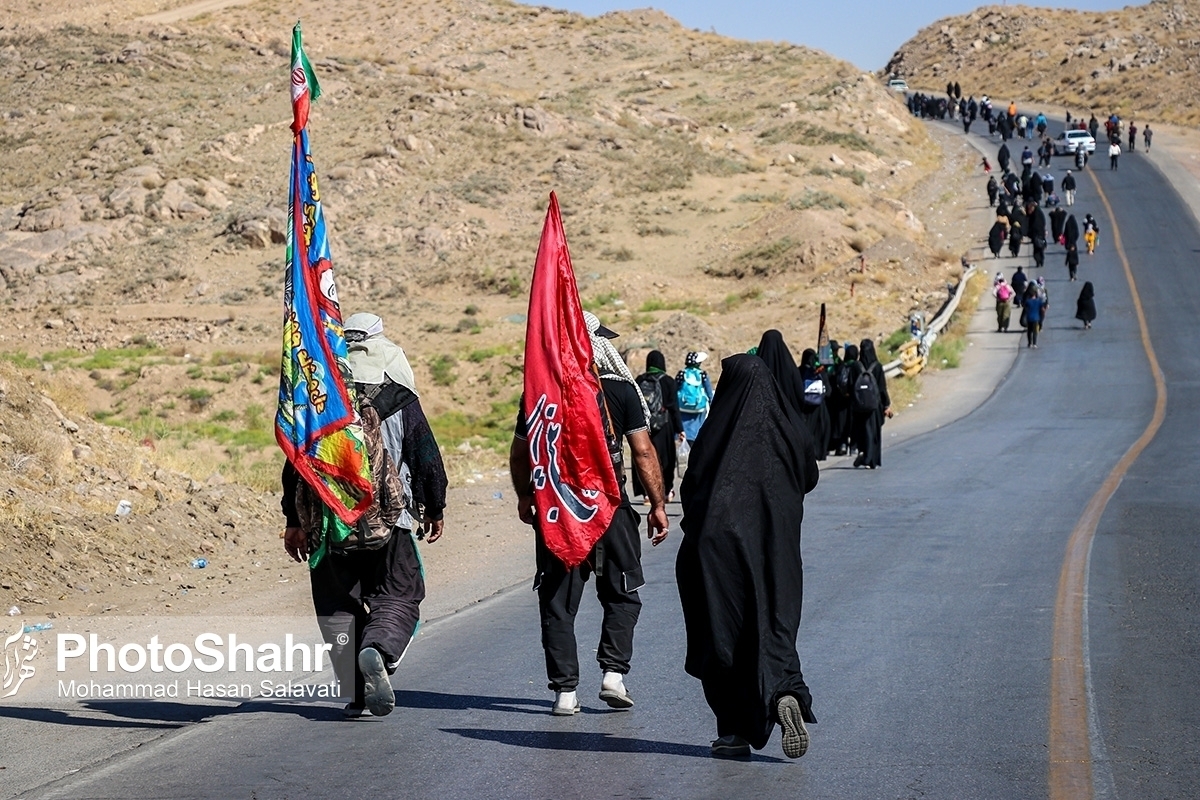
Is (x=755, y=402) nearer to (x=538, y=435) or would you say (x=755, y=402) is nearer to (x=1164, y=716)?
(x=538, y=435)

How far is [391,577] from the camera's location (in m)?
6.69

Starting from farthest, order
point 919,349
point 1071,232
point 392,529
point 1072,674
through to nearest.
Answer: point 1071,232 → point 919,349 → point 1072,674 → point 392,529

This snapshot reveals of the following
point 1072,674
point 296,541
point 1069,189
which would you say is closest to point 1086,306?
point 1069,189

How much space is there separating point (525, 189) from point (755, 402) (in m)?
48.1

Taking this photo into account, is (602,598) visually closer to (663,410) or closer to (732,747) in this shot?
(732,747)

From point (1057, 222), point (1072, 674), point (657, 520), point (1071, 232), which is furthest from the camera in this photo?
point (1057, 222)

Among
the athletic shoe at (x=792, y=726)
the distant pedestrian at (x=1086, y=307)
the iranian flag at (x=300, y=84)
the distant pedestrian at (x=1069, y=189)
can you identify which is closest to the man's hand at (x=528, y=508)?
the athletic shoe at (x=792, y=726)

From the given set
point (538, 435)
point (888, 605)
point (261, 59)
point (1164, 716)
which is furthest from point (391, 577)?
point (261, 59)

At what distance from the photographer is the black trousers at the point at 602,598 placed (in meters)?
6.90

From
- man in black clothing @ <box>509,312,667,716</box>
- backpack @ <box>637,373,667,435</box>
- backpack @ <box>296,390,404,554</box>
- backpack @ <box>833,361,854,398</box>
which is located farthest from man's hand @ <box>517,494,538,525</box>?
backpack @ <box>833,361,854,398</box>

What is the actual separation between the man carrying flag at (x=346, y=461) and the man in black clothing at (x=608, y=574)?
543mm

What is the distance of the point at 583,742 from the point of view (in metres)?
6.45

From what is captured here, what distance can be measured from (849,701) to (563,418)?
6.60 ft

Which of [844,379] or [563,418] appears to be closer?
[563,418]
